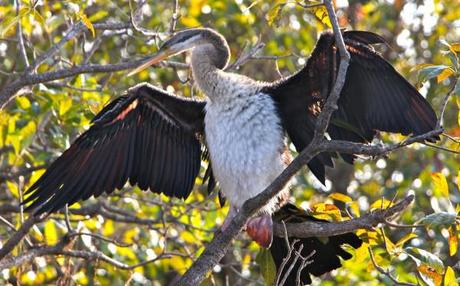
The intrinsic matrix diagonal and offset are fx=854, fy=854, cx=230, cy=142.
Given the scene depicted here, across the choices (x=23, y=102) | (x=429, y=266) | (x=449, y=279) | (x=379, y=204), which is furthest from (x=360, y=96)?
(x=23, y=102)

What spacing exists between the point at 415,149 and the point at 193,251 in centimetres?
219

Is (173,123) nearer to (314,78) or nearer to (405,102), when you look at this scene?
(314,78)

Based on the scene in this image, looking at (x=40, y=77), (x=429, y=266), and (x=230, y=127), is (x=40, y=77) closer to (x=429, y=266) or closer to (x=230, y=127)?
(x=230, y=127)

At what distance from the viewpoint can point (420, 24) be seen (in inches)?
299

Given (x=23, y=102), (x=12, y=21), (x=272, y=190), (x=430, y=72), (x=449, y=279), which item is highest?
(x=12, y=21)

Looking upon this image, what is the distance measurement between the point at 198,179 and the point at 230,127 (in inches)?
46.2

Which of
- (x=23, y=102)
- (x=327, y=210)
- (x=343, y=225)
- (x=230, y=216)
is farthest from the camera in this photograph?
(x=23, y=102)

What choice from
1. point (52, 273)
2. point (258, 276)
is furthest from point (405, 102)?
point (52, 273)

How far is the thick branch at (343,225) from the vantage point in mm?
3703

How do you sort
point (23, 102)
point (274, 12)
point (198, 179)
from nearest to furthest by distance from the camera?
point (274, 12)
point (23, 102)
point (198, 179)

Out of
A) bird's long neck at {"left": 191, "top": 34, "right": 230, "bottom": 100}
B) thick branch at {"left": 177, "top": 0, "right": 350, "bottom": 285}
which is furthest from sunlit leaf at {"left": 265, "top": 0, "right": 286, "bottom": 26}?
bird's long neck at {"left": 191, "top": 34, "right": 230, "bottom": 100}

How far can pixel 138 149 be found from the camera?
5426mm

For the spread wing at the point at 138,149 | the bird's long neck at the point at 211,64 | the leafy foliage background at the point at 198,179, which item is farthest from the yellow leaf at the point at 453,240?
the spread wing at the point at 138,149

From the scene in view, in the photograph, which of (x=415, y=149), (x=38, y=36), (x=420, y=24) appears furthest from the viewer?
(x=420, y=24)
